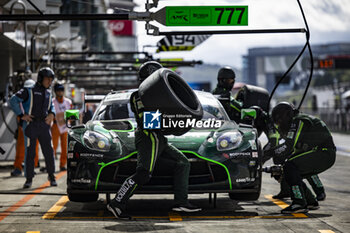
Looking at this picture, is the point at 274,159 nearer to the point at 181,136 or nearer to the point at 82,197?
the point at 181,136

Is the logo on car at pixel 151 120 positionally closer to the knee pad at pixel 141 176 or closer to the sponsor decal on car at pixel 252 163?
the knee pad at pixel 141 176

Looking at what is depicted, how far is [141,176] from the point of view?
7258 mm

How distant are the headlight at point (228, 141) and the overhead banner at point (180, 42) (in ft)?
26.2

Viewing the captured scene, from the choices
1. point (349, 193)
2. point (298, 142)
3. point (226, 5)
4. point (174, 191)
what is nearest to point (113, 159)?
point (174, 191)

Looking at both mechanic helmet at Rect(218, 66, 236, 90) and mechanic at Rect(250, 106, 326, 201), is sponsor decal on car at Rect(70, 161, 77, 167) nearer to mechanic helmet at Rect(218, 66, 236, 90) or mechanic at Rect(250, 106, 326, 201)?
mechanic at Rect(250, 106, 326, 201)

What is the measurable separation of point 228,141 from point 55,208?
2.19m

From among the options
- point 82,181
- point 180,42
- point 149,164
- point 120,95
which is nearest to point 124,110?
point 120,95

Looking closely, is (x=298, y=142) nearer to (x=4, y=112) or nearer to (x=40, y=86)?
(x=40, y=86)

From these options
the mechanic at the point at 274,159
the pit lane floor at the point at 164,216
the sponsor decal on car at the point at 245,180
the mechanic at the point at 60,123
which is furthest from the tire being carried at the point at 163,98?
the mechanic at the point at 60,123

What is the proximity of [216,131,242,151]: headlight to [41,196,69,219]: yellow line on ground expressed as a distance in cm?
196

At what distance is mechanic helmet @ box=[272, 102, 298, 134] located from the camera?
8172mm

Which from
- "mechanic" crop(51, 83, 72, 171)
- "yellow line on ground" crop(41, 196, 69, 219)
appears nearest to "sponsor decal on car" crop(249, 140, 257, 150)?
"yellow line on ground" crop(41, 196, 69, 219)

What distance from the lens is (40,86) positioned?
11164 mm

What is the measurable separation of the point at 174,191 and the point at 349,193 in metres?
3.51
